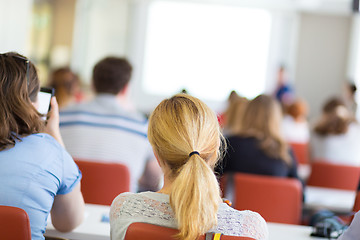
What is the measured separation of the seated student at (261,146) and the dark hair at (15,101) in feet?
5.76

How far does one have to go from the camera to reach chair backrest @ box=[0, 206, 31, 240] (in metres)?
1.51

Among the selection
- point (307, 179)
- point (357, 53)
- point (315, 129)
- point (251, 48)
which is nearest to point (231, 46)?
point (251, 48)

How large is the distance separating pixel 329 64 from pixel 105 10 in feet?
15.3

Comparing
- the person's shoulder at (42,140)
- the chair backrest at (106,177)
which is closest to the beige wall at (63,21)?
the chair backrest at (106,177)

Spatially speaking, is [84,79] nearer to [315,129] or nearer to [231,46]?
[231,46]

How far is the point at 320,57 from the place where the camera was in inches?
448

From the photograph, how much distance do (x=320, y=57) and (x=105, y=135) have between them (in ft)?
28.7

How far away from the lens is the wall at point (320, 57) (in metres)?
11.3

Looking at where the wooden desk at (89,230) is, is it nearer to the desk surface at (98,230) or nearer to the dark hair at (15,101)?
the desk surface at (98,230)


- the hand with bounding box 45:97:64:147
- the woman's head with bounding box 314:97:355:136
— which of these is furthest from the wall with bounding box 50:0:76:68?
the hand with bounding box 45:97:64:147

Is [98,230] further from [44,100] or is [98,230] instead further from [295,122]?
[295,122]

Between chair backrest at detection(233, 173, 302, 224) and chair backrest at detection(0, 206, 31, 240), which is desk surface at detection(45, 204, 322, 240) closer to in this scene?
chair backrest at detection(0, 206, 31, 240)

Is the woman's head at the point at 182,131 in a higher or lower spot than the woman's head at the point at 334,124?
higher

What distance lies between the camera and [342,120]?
4.89 meters
